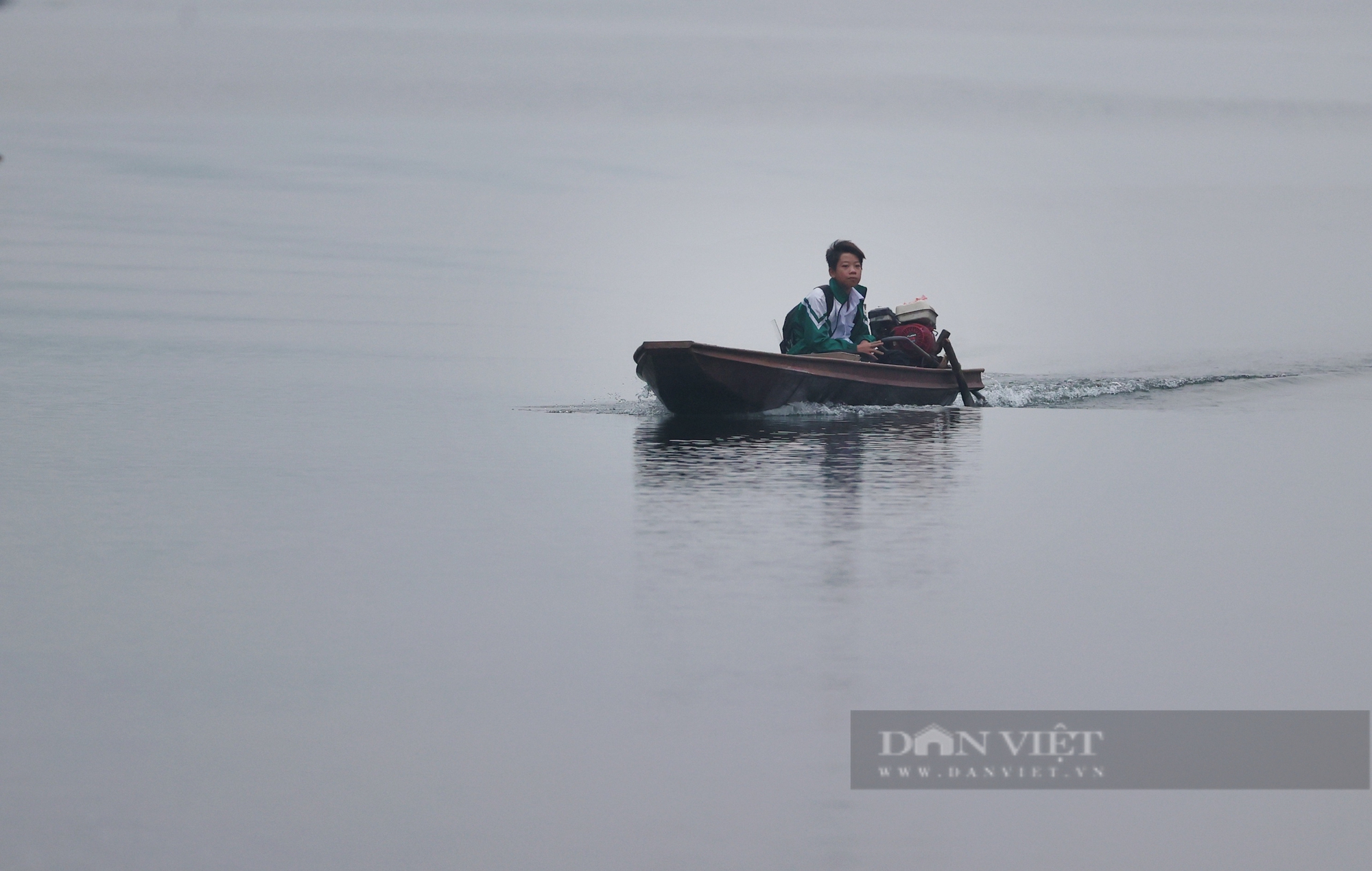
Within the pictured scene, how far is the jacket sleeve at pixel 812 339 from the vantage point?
76.6 feet

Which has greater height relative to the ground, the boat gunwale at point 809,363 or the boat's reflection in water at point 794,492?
the boat gunwale at point 809,363

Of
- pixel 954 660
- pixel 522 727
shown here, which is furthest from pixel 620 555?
pixel 522 727

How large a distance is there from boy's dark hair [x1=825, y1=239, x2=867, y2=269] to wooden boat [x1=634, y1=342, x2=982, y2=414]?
4.23 feet

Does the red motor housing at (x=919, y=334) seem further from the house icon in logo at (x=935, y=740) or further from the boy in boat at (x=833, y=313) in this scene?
the house icon in logo at (x=935, y=740)

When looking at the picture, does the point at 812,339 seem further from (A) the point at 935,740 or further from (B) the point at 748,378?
(A) the point at 935,740

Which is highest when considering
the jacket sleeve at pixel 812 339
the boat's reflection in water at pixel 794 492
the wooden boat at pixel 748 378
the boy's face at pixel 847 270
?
the boy's face at pixel 847 270

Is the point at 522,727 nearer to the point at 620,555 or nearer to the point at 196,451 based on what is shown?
the point at 620,555

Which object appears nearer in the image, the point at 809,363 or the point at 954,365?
the point at 809,363

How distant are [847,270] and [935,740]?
630 inches

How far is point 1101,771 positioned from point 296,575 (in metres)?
6.10

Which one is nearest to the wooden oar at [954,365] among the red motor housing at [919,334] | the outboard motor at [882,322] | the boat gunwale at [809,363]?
the red motor housing at [919,334]

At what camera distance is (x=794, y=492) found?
1536cm

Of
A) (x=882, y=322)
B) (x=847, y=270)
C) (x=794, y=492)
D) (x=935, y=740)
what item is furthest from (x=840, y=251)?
(x=935, y=740)

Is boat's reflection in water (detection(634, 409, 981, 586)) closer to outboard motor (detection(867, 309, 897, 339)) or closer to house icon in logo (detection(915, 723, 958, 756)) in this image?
outboard motor (detection(867, 309, 897, 339))
